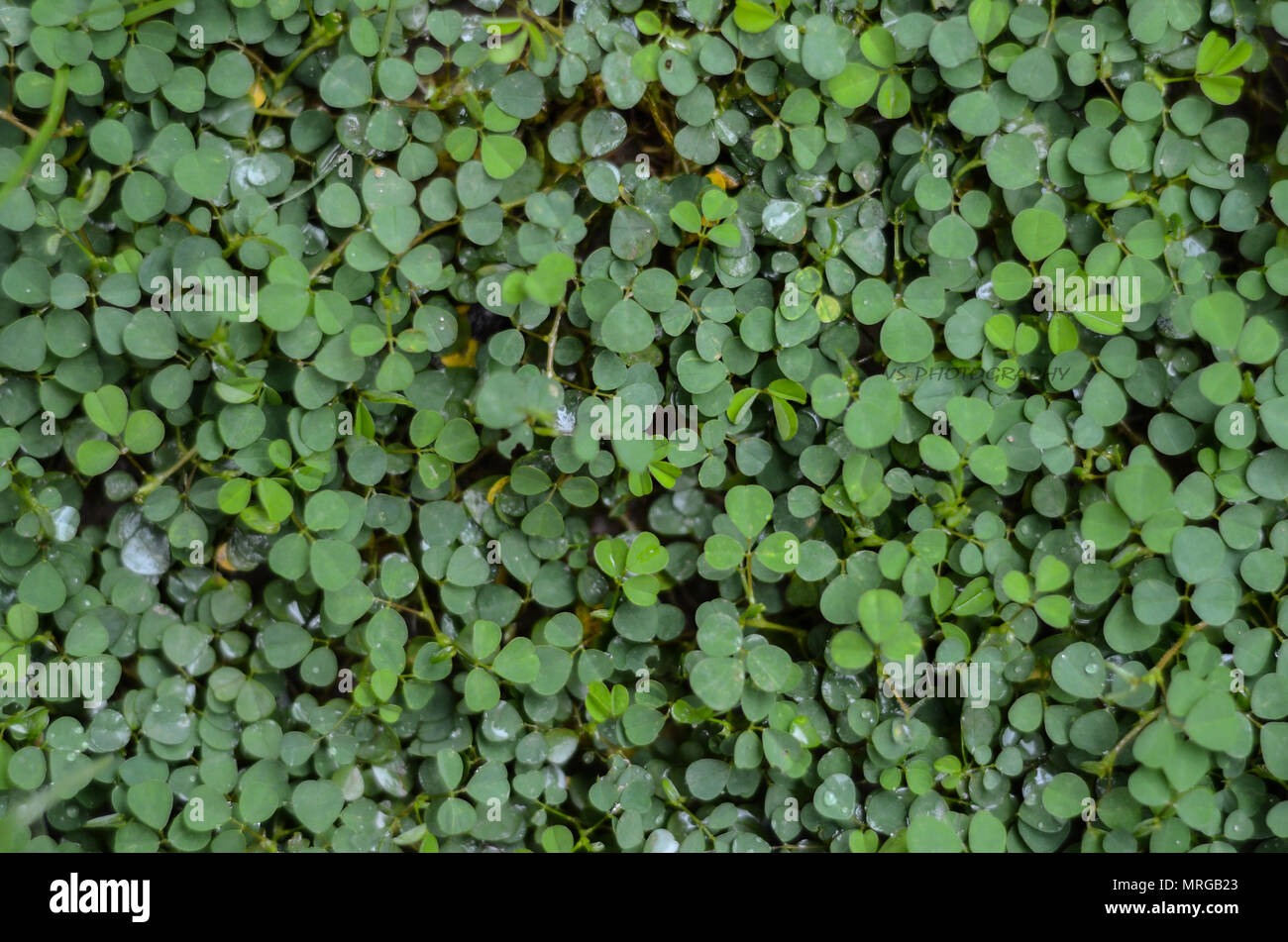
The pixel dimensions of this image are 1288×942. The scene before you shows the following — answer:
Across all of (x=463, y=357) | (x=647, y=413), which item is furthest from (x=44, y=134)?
(x=647, y=413)

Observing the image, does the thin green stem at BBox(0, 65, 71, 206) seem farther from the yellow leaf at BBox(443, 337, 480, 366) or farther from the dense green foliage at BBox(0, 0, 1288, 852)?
the yellow leaf at BBox(443, 337, 480, 366)

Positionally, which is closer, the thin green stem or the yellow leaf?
the thin green stem

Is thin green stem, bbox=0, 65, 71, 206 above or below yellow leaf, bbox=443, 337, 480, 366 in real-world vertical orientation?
above

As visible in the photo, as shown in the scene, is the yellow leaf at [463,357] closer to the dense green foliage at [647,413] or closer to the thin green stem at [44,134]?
the dense green foliage at [647,413]

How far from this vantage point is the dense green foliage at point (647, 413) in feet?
3.68

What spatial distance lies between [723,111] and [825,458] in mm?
496

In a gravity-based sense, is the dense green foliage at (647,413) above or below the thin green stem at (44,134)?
below

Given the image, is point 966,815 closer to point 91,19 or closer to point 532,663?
point 532,663

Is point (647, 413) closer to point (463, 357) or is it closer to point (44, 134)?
point (463, 357)

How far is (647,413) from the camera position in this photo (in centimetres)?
114

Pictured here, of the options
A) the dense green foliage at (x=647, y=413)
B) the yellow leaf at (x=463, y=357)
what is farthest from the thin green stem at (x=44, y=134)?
the yellow leaf at (x=463, y=357)

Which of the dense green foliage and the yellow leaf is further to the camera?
the yellow leaf

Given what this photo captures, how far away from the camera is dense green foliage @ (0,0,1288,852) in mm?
1123

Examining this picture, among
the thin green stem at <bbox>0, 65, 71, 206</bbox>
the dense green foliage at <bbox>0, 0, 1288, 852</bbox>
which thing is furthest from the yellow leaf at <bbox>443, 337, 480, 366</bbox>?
the thin green stem at <bbox>0, 65, 71, 206</bbox>
